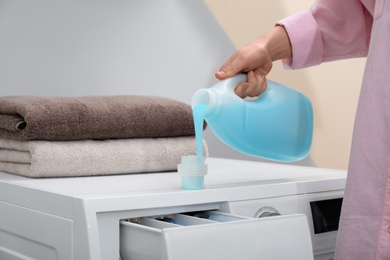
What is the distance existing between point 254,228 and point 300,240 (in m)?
0.10

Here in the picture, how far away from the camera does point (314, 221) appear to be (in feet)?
4.11

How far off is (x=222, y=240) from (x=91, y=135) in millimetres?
534

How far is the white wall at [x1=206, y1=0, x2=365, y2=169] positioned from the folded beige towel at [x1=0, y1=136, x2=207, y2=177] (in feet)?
2.89

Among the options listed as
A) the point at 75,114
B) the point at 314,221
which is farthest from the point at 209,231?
the point at 75,114

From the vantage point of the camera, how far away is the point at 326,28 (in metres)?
1.37

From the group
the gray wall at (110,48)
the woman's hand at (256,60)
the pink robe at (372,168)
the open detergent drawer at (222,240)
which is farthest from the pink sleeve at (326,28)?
the gray wall at (110,48)

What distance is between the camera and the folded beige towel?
127 cm

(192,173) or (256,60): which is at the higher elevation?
(256,60)

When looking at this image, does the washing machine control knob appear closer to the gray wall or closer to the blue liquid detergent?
the blue liquid detergent

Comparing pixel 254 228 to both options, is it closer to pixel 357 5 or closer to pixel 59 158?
pixel 59 158

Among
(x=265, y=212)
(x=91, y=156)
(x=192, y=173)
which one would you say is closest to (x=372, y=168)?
(x=265, y=212)

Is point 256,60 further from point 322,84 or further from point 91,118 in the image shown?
point 322,84

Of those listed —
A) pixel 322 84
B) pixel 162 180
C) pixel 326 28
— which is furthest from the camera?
pixel 322 84

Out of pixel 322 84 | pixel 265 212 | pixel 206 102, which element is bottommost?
pixel 265 212
